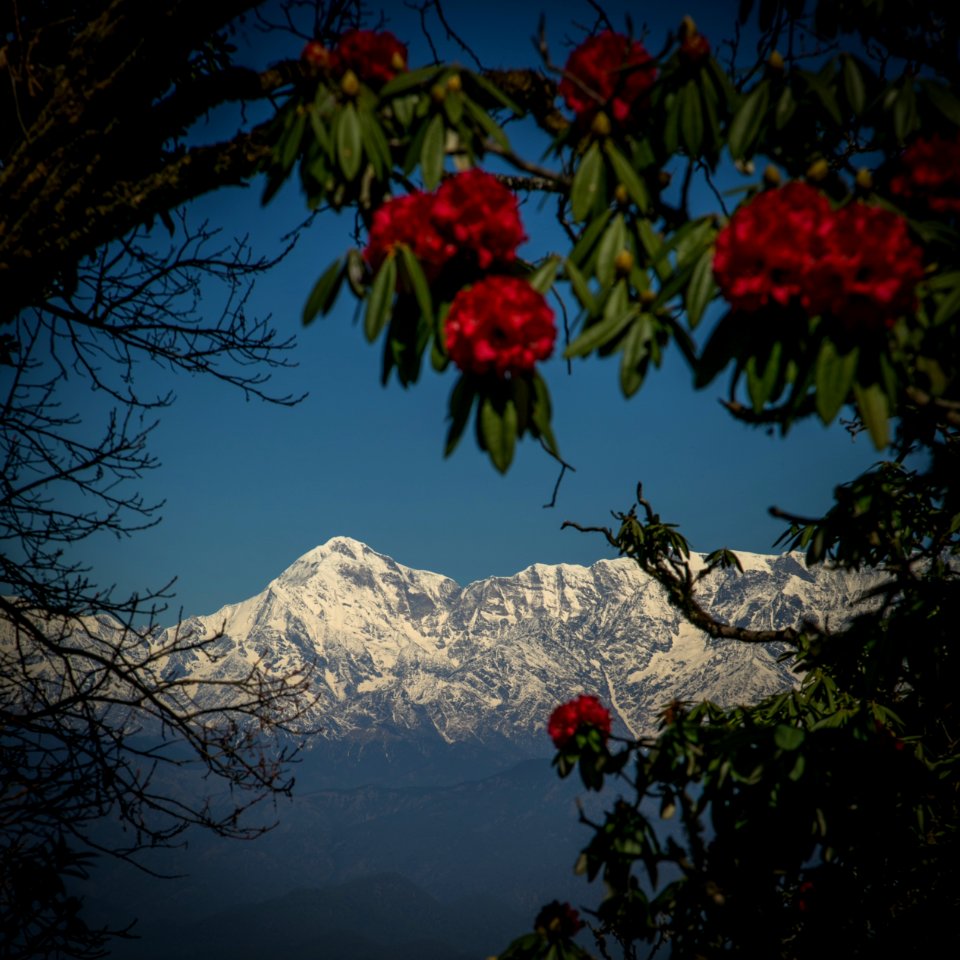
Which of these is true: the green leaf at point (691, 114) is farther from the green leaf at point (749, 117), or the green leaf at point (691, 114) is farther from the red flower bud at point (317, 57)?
the red flower bud at point (317, 57)

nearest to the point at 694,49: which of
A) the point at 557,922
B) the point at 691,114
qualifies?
the point at 691,114

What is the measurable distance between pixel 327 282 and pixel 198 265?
325cm

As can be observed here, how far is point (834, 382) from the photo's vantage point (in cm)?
122

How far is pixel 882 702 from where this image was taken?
13.1 ft

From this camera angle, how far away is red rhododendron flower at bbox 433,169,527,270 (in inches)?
Answer: 50.1

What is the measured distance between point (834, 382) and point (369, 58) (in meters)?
1.19

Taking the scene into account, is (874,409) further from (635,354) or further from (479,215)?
(479,215)

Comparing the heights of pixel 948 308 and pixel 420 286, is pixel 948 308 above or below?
below

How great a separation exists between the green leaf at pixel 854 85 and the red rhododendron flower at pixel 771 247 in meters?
0.51

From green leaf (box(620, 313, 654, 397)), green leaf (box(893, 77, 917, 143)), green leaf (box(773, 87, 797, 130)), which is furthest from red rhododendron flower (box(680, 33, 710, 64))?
green leaf (box(620, 313, 654, 397))

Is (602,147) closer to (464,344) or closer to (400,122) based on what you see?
(400,122)

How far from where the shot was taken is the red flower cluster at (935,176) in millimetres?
1378

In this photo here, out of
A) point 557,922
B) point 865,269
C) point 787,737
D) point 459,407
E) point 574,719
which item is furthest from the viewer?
point 574,719

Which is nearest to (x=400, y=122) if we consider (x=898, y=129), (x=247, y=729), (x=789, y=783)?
(x=898, y=129)
